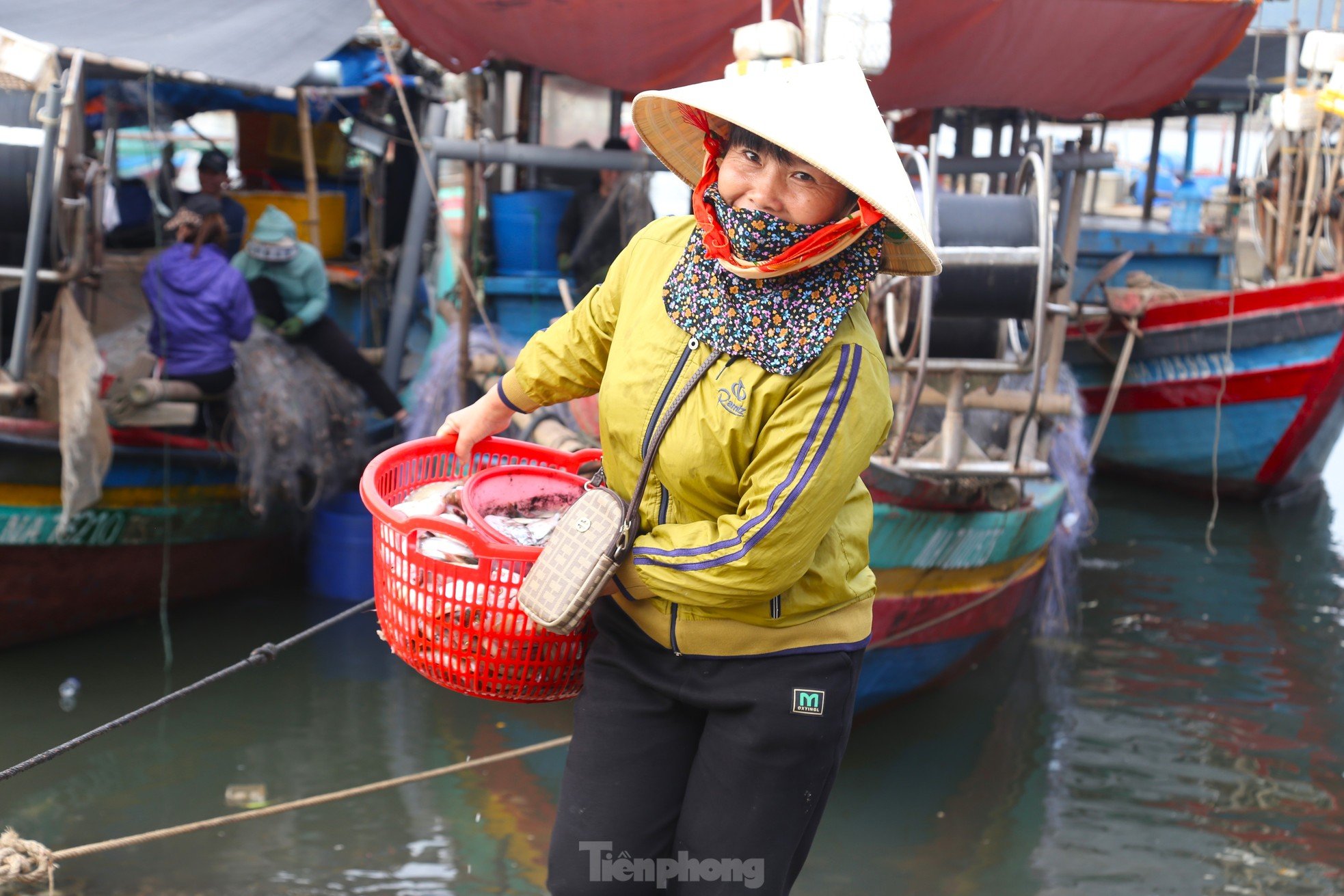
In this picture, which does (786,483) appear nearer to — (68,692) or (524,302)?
(68,692)

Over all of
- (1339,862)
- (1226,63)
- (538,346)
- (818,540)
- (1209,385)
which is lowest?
(1339,862)

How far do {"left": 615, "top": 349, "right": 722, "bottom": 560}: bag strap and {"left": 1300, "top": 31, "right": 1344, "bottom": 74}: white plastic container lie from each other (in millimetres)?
6638

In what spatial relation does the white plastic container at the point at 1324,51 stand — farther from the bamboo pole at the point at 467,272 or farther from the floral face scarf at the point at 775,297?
the floral face scarf at the point at 775,297

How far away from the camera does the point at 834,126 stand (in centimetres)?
197

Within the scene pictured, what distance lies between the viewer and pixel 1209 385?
10.4 m

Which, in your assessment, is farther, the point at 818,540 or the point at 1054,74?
the point at 1054,74

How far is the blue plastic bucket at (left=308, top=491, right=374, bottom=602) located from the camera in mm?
6828

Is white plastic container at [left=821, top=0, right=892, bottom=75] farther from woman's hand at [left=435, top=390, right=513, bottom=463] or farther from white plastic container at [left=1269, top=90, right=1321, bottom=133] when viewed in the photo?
white plastic container at [left=1269, top=90, right=1321, bottom=133]

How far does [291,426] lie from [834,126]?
16.8 feet

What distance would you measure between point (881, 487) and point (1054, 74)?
2.80m

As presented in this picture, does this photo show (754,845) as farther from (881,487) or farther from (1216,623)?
(1216,623)

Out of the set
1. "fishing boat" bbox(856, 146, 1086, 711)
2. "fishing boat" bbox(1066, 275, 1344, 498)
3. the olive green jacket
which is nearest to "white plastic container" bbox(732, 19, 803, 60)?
"fishing boat" bbox(856, 146, 1086, 711)

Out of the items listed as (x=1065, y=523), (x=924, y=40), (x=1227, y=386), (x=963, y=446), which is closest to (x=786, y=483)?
(x=963, y=446)

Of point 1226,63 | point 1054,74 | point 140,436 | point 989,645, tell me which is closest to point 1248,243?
point 1226,63
